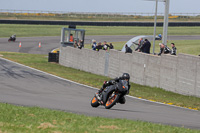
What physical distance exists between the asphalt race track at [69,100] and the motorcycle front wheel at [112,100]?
17cm

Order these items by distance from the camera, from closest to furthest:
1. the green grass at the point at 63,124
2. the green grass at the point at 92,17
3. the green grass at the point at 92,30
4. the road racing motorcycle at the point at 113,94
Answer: the green grass at the point at 63,124 → the road racing motorcycle at the point at 113,94 → the green grass at the point at 92,30 → the green grass at the point at 92,17

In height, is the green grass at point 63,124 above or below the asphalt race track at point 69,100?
above

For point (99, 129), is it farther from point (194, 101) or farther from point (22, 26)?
point (22, 26)

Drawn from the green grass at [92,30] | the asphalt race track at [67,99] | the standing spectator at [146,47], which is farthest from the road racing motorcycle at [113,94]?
the green grass at [92,30]

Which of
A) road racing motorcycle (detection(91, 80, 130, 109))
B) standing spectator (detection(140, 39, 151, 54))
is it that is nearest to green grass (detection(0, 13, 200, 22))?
standing spectator (detection(140, 39, 151, 54))

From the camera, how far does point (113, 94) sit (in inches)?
523

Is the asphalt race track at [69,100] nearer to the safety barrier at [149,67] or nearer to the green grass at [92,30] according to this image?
the safety barrier at [149,67]

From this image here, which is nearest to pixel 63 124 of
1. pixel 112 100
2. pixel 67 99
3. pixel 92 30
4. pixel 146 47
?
pixel 112 100

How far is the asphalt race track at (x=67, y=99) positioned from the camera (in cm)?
1258

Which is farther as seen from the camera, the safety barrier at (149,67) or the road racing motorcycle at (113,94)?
the safety barrier at (149,67)

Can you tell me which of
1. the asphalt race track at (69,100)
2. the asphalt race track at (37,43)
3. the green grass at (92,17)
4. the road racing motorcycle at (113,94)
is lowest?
the asphalt race track at (69,100)

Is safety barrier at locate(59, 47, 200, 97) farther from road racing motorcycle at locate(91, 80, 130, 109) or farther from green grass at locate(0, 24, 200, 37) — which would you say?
green grass at locate(0, 24, 200, 37)

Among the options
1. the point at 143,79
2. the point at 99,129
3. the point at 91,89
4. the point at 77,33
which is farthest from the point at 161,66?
the point at 77,33

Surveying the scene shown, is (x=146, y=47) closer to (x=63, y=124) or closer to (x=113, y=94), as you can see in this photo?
(x=113, y=94)
